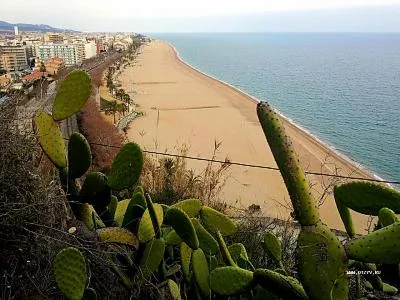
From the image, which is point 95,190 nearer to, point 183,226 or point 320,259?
point 183,226

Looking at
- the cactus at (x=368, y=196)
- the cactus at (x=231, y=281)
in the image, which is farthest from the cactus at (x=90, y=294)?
the cactus at (x=368, y=196)

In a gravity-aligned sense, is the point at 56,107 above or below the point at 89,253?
above

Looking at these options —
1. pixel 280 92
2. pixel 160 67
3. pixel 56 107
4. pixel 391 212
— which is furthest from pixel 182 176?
pixel 160 67

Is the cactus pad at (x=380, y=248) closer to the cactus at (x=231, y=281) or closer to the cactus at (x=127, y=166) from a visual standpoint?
the cactus at (x=231, y=281)

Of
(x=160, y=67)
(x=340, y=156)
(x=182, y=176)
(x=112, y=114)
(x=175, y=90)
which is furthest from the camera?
(x=160, y=67)

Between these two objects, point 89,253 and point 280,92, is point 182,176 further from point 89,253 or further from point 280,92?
point 280,92

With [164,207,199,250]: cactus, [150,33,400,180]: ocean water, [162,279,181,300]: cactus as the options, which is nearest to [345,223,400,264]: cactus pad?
[164,207,199,250]: cactus

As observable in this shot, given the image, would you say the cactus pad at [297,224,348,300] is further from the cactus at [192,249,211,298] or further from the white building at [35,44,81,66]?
the white building at [35,44,81,66]
